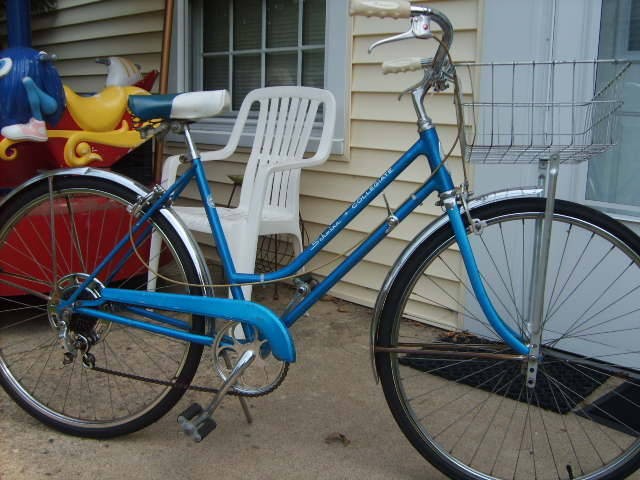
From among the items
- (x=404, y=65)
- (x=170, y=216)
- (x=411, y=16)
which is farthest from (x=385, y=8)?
(x=170, y=216)

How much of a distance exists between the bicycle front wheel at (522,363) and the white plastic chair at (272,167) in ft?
2.57

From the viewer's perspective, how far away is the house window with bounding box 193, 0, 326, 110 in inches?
165

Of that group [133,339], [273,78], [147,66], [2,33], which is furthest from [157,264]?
[2,33]

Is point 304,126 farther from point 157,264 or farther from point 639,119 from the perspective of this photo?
point 639,119

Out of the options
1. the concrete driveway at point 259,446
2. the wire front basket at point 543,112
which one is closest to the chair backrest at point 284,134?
the wire front basket at point 543,112

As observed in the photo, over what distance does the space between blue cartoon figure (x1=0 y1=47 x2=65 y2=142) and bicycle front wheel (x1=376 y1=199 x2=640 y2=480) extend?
2001mm

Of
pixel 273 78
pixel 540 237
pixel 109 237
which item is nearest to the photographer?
pixel 540 237

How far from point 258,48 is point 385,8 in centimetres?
281

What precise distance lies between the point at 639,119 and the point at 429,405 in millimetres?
1356

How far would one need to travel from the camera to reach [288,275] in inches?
90.3

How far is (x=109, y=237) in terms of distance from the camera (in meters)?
3.46

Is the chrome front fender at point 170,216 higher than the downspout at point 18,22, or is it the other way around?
the downspout at point 18,22

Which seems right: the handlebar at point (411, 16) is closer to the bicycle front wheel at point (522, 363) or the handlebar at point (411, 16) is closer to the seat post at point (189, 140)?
the bicycle front wheel at point (522, 363)

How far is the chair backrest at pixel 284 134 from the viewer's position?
11.9 feet
